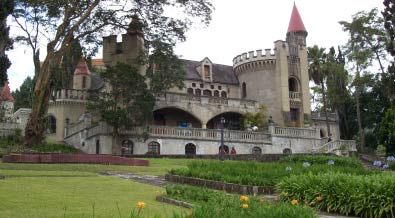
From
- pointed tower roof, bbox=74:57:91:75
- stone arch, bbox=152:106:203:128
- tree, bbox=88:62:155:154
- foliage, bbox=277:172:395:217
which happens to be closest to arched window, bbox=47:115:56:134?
pointed tower roof, bbox=74:57:91:75

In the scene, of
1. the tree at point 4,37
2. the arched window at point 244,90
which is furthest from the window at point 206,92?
the tree at point 4,37

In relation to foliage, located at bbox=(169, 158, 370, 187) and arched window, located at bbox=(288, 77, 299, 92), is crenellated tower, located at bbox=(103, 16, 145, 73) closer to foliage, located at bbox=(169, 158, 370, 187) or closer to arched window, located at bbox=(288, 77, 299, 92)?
arched window, located at bbox=(288, 77, 299, 92)

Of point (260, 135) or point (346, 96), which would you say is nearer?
point (260, 135)

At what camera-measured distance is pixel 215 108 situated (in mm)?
48219

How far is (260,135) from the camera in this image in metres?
45.1

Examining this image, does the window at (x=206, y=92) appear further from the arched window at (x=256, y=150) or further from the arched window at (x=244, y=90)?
the arched window at (x=256, y=150)

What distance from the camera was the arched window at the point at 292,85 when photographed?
55.7m

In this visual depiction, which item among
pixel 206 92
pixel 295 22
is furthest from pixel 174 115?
pixel 295 22

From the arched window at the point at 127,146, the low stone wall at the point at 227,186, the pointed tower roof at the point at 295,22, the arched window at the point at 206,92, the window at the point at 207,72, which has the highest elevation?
the pointed tower roof at the point at 295,22

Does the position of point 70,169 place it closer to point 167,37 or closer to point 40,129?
point 40,129

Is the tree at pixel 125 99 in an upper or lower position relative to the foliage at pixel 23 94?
lower

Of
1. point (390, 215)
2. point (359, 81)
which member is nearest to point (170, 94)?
point (359, 81)

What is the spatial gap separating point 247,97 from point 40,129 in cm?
3257

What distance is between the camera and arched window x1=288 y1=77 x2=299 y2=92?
55.7m
